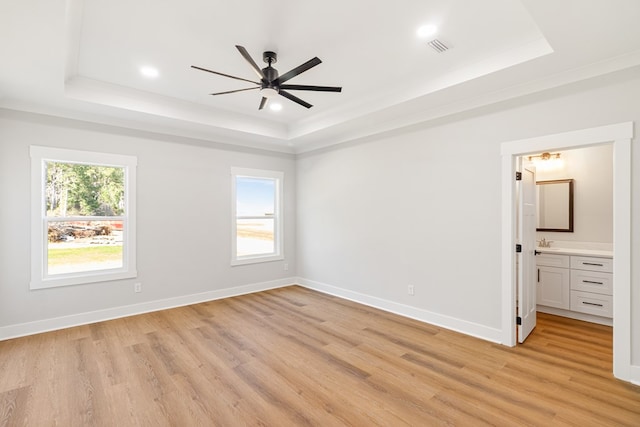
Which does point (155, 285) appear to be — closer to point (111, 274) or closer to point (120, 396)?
point (111, 274)

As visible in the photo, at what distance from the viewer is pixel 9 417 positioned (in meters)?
2.17

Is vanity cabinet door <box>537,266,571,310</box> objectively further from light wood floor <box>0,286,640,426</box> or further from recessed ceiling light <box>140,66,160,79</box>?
recessed ceiling light <box>140,66,160,79</box>

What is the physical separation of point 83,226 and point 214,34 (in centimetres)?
316

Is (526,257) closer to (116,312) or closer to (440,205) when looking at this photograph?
(440,205)

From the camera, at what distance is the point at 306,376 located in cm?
272

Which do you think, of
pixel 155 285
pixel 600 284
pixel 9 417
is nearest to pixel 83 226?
pixel 155 285

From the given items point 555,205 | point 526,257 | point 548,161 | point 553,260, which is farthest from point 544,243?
point 526,257

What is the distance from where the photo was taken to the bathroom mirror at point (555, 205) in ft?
15.1

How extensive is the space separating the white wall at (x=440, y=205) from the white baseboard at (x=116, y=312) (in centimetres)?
157

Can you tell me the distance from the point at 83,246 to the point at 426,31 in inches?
189

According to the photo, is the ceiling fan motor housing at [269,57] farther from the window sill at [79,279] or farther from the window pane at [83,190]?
the window sill at [79,279]

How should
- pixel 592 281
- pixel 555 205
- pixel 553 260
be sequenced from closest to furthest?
pixel 592 281 < pixel 553 260 < pixel 555 205

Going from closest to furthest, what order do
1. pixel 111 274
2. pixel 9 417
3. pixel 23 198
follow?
pixel 9 417 → pixel 23 198 → pixel 111 274

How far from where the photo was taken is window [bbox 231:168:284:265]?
18.0ft
